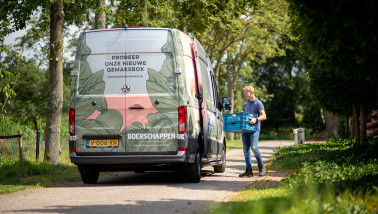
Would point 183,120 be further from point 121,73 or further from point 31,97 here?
point 31,97

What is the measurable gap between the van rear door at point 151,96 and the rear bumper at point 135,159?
0.09 m

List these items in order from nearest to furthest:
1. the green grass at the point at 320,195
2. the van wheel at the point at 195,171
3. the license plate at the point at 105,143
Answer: the green grass at the point at 320,195, the license plate at the point at 105,143, the van wheel at the point at 195,171

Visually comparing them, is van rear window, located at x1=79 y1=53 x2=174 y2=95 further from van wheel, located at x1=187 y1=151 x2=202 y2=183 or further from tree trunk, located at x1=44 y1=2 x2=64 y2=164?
tree trunk, located at x1=44 y1=2 x2=64 y2=164

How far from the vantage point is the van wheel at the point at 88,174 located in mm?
9602

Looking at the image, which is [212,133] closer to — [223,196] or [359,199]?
[223,196]

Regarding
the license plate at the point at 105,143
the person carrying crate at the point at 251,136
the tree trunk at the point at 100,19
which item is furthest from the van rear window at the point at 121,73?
the tree trunk at the point at 100,19

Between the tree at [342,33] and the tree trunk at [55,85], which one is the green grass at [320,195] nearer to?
the tree at [342,33]

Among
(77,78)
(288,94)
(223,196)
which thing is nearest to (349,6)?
(223,196)

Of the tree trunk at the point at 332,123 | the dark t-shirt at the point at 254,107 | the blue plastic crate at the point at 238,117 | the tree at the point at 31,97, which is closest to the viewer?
the blue plastic crate at the point at 238,117

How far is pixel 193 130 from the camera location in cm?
924

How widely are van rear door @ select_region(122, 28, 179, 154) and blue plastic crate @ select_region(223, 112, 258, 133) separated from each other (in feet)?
6.55

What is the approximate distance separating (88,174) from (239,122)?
3.33 m

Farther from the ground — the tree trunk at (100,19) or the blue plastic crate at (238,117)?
the tree trunk at (100,19)

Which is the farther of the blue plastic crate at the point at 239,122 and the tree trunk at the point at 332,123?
the tree trunk at the point at 332,123
